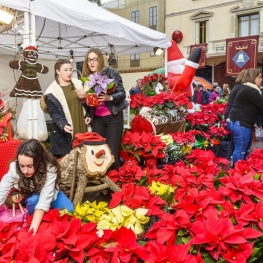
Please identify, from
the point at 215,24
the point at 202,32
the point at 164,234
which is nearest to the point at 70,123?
the point at 164,234

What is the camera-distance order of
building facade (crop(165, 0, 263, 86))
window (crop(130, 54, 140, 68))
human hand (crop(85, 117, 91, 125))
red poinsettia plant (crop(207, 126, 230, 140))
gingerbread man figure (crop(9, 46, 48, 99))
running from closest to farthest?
human hand (crop(85, 117, 91, 125)) < gingerbread man figure (crop(9, 46, 48, 99)) < red poinsettia plant (crop(207, 126, 230, 140)) < building facade (crop(165, 0, 263, 86)) < window (crop(130, 54, 140, 68))

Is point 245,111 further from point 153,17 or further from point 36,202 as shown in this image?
point 153,17

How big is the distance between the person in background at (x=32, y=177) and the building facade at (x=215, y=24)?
18.3m

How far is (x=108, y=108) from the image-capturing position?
277cm

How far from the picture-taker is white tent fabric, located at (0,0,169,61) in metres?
3.32

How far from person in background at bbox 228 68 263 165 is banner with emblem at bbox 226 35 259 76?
455 inches

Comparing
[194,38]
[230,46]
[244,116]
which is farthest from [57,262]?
[194,38]

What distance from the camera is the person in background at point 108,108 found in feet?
8.91

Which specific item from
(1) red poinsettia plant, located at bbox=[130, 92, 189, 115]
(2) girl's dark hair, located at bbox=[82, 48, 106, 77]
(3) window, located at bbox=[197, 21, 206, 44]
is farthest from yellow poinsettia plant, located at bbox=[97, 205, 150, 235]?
(3) window, located at bbox=[197, 21, 206, 44]

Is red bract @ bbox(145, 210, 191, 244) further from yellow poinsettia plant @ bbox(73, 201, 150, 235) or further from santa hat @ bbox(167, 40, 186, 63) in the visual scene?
santa hat @ bbox(167, 40, 186, 63)

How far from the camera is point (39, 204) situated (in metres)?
1.76

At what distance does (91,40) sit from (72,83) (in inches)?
185

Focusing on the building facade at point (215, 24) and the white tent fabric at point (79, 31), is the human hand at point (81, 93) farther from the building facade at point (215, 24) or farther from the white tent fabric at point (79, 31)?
the building facade at point (215, 24)

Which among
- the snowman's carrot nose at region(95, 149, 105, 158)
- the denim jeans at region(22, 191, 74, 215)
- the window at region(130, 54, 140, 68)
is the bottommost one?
the denim jeans at region(22, 191, 74, 215)
